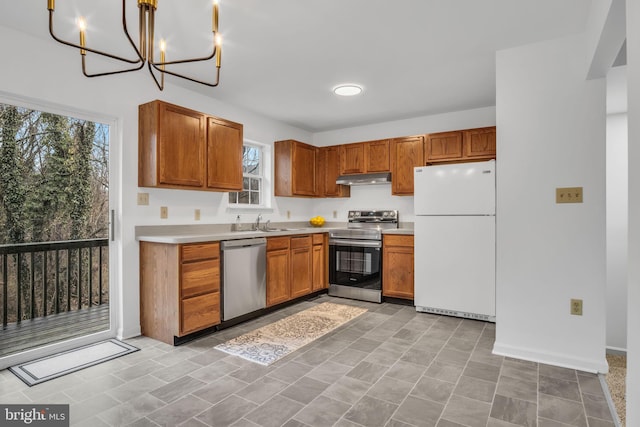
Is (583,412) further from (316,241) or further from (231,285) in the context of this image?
(316,241)

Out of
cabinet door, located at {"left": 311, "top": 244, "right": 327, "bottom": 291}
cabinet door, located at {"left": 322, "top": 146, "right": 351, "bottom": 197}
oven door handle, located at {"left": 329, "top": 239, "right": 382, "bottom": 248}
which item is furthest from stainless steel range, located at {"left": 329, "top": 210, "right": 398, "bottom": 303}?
cabinet door, located at {"left": 322, "top": 146, "right": 351, "bottom": 197}

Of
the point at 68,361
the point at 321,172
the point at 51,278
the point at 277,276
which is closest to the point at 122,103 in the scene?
the point at 51,278

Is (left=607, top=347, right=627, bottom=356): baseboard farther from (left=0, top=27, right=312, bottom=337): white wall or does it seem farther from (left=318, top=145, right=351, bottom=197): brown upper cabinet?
(left=0, top=27, right=312, bottom=337): white wall

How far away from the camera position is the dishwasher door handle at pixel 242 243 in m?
3.35

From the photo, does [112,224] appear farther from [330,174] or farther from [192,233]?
[330,174]

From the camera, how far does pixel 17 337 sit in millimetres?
2717

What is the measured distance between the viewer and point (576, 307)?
256 cm

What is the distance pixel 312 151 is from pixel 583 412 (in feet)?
13.8

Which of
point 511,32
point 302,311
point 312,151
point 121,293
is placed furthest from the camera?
point 312,151

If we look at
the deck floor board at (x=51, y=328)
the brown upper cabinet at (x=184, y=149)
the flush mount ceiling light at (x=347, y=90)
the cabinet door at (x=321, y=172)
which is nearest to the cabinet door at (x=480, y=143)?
the flush mount ceiling light at (x=347, y=90)

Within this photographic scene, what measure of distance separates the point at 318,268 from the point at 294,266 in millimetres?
561

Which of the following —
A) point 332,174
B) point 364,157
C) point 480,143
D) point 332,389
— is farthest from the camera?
point 332,174

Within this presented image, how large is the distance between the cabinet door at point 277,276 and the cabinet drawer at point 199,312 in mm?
738

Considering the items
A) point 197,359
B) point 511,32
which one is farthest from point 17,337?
point 511,32
